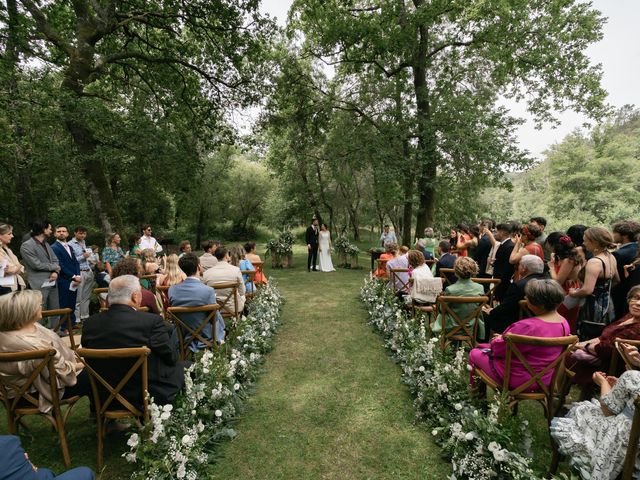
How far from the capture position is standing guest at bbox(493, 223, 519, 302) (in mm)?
5590

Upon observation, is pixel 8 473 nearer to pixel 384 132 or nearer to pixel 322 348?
pixel 322 348

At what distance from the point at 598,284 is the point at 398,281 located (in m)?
3.64

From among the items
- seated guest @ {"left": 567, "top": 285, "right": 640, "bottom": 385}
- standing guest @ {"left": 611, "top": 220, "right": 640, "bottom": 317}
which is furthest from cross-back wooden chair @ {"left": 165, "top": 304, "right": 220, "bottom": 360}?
standing guest @ {"left": 611, "top": 220, "right": 640, "bottom": 317}

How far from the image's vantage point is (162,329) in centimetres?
288

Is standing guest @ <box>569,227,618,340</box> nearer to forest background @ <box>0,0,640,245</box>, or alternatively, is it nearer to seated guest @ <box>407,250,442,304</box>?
seated guest @ <box>407,250,442,304</box>

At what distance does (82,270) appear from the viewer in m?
6.88

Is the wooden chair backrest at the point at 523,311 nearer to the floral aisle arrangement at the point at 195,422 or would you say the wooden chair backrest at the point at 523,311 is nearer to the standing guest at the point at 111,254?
the floral aisle arrangement at the point at 195,422

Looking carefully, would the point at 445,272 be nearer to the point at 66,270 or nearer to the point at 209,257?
the point at 209,257

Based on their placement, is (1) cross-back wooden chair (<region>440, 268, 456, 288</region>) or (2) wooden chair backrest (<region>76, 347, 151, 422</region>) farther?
(1) cross-back wooden chair (<region>440, 268, 456, 288</region>)

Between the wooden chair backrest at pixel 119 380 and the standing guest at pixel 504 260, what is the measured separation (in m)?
5.46

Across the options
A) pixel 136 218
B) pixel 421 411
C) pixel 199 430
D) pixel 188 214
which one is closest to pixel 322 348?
pixel 421 411

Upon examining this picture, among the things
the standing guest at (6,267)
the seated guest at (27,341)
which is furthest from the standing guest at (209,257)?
the seated guest at (27,341)

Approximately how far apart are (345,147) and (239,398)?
36.4 feet

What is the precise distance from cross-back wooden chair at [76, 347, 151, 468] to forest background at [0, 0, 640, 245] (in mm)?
6494
